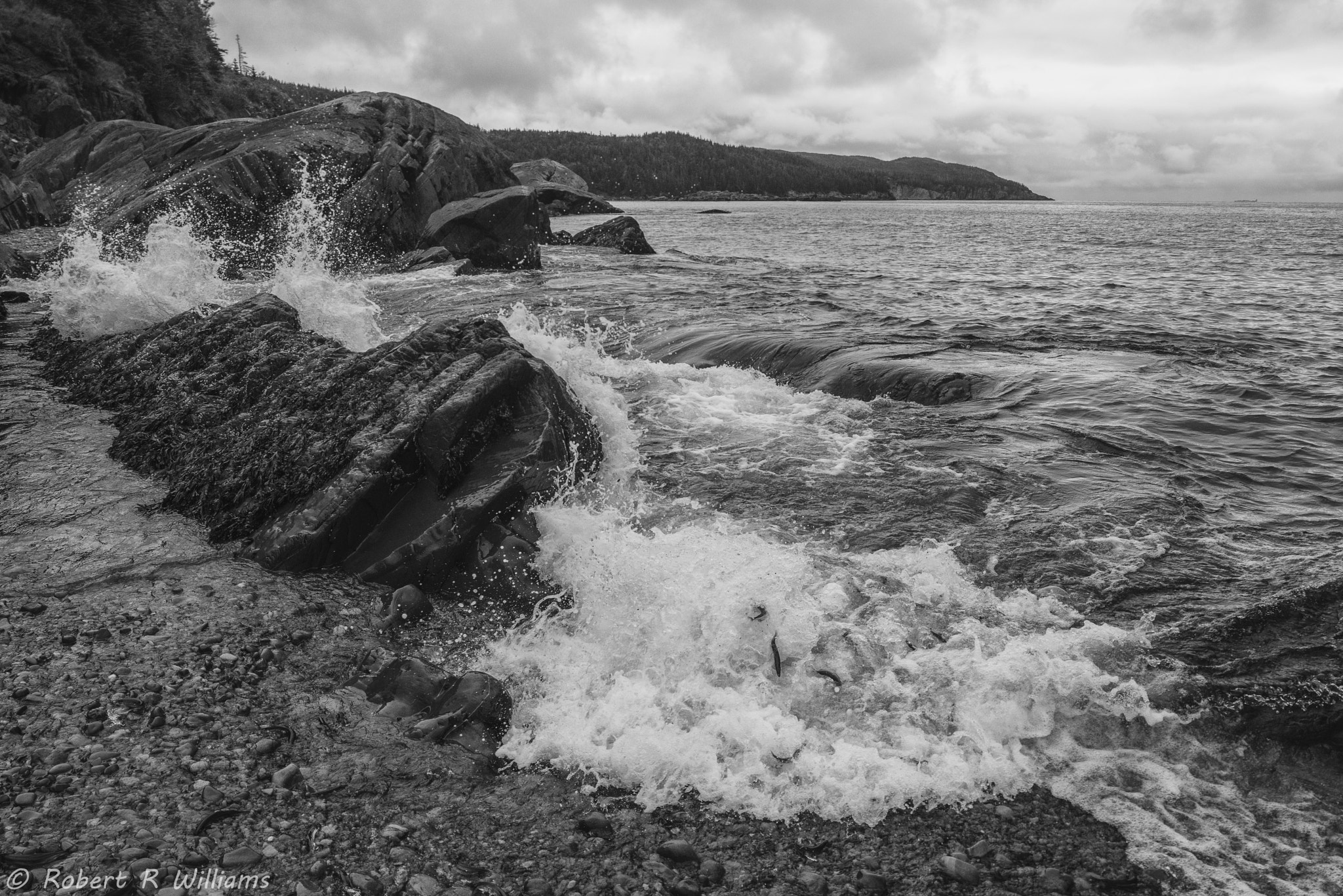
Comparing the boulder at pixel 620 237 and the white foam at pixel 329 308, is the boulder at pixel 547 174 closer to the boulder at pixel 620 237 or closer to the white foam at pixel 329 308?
the boulder at pixel 620 237

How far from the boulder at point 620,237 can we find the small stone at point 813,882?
3340cm

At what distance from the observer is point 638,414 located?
1194 cm

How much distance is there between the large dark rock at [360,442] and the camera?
705cm

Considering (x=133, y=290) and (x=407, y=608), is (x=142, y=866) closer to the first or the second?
(x=407, y=608)

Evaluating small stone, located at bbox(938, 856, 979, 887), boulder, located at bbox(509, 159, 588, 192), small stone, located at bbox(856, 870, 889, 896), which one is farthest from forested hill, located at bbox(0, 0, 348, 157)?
small stone, located at bbox(938, 856, 979, 887)

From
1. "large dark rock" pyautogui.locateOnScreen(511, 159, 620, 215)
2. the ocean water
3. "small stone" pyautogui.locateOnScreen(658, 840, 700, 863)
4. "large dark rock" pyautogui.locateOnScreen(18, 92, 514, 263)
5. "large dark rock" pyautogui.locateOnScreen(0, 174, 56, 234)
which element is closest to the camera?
"small stone" pyautogui.locateOnScreen(658, 840, 700, 863)

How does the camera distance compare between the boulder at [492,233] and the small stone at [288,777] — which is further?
the boulder at [492,233]

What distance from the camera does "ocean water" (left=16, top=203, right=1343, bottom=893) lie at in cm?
464

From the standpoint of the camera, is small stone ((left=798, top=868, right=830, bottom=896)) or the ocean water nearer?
small stone ((left=798, top=868, right=830, bottom=896))

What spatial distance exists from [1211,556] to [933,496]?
264 centimetres

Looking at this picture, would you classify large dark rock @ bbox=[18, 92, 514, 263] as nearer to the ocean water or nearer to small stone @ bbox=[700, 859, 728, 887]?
the ocean water

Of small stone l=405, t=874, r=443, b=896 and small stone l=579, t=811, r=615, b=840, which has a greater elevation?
small stone l=405, t=874, r=443, b=896

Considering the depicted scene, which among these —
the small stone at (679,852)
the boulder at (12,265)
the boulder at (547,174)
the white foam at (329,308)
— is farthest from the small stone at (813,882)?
the boulder at (547,174)

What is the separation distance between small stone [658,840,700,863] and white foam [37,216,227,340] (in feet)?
41.0
